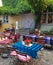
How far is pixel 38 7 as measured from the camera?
18250 millimetres

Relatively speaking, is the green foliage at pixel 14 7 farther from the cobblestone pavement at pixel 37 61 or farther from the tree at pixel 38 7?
the cobblestone pavement at pixel 37 61

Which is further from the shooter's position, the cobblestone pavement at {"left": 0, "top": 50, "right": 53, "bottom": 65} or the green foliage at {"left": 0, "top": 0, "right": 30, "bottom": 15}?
the green foliage at {"left": 0, "top": 0, "right": 30, "bottom": 15}

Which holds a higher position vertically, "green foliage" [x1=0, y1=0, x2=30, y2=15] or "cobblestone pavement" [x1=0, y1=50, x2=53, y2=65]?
"green foliage" [x1=0, y1=0, x2=30, y2=15]

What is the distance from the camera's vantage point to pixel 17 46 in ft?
31.1

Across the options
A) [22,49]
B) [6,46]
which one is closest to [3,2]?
[6,46]

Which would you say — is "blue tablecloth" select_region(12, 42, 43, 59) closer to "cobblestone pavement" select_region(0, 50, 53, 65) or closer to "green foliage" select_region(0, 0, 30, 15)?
"cobblestone pavement" select_region(0, 50, 53, 65)

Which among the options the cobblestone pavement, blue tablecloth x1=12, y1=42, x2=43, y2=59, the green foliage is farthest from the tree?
blue tablecloth x1=12, y1=42, x2=43, y2=59

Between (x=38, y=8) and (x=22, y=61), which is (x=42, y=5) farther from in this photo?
(x=22, y=61)

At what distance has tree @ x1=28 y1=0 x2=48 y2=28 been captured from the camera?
17759 millimetres

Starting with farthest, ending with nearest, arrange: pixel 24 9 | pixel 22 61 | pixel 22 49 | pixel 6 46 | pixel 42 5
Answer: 1. pixel 24 9
2. pixel 42 5
3. pixel 6 46
4. pixel 22 49
5. pixel 22 61

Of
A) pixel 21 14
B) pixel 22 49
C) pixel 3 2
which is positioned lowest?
pixel 22 49

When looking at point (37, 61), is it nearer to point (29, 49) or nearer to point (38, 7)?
point (29, 49)

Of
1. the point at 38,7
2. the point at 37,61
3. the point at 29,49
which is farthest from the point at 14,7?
the point at 29,49

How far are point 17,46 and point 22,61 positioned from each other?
171cm
